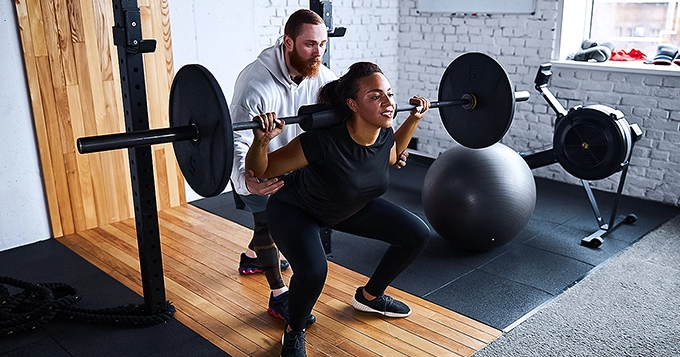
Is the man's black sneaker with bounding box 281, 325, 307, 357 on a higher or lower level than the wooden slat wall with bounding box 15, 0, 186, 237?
lower

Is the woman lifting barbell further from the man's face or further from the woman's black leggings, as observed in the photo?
the man's face

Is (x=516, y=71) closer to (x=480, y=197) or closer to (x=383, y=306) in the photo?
(x=480, y=197)

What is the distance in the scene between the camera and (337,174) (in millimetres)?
1928

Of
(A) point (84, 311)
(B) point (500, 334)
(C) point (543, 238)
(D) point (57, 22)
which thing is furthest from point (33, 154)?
(C) point (543, 238)

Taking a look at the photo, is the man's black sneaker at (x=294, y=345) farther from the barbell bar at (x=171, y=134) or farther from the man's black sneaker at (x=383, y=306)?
the barbell bar at (x=171, y=134)

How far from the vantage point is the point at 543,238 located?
3.10 meters

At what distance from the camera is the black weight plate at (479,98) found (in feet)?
7.37

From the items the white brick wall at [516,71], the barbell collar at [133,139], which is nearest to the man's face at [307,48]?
the barbell collar at [133,139]

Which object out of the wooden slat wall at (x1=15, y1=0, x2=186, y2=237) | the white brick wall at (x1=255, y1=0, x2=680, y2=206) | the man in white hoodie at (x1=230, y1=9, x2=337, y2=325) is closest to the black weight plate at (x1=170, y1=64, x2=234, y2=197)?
the man in white hoodie at (x1=230, y1=9, x2=337, y2=325)

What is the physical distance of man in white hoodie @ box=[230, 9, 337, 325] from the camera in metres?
2.10

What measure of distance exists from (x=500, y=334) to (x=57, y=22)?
2537 mm

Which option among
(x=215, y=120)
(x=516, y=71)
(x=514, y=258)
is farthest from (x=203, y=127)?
(x=516, y=71)

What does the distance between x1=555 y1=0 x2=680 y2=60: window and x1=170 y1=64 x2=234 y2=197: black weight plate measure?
116 inches

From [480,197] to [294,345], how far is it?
3.79 feet
